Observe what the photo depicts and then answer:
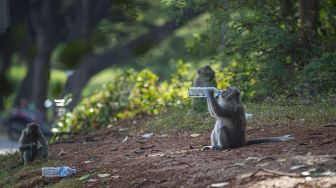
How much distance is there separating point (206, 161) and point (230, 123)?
1.15 m

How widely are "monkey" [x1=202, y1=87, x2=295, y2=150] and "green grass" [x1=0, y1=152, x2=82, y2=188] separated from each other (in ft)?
6.34

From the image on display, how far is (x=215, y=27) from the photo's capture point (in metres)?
14.0

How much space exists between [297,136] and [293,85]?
3.59 meters

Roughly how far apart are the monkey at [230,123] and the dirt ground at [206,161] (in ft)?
0.67

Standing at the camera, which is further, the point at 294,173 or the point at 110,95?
the point at 110,95

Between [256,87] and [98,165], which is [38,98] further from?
[256,87]

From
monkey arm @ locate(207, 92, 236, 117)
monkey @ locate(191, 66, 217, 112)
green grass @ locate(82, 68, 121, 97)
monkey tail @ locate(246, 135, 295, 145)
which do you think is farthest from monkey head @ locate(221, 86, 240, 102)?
green grass @ locate(82, 68, 121, 97)

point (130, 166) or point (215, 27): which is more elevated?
point (215, 27)

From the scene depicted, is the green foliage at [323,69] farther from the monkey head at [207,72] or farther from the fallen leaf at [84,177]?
the fallen leaf at [84,177]

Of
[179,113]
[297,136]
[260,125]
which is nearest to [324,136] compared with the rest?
[297,136]

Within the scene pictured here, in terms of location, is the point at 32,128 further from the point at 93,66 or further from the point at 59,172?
the point at 93,66

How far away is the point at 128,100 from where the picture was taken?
16.1 metres

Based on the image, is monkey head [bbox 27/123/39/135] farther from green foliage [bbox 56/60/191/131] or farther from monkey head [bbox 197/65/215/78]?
green foliage [bbox 56/60/191/131]

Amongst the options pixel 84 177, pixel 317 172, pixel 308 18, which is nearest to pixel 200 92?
pixel 84 177
